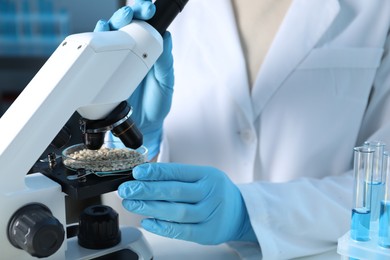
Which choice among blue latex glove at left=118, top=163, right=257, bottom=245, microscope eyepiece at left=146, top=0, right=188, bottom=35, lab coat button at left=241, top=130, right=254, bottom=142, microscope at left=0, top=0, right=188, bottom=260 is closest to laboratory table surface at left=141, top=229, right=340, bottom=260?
blue latex glove at left=118, top=163, right=257, bottom=245

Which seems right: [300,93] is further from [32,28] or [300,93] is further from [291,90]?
[32,28]

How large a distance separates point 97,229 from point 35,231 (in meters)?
0.18

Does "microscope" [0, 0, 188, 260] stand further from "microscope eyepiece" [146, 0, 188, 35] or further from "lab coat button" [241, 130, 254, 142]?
"lab coat button" [241, 130, 254, 142]

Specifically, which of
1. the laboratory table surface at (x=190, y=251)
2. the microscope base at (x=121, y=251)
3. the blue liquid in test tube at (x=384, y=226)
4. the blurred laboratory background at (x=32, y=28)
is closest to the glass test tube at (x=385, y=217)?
the blue liquid in test tube at (x=384, y=226)

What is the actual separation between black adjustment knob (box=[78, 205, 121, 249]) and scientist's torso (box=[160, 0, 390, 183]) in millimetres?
427

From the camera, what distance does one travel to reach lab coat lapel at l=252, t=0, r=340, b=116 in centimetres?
123

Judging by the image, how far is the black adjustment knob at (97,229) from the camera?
87 cm

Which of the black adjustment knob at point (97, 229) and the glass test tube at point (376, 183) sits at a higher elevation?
the glass test tube at point (376, 183)

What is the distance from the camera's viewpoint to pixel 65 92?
2.42 ft

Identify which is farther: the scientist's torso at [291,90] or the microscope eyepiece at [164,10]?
the scientist's torso at [291,90]

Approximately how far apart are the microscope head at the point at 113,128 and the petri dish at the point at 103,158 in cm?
2

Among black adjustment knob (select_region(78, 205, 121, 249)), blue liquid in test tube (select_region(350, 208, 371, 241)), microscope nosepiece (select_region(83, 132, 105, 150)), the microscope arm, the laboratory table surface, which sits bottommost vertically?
the laboratory table surface

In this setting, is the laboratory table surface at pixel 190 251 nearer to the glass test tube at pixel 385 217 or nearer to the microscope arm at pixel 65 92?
the glass test tube at pixel 385 217

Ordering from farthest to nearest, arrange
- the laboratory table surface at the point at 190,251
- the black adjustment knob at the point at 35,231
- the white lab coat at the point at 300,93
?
the white lab coat at the point at 300,93
the laboratory table surface at the point at 190,251
the black adjustment knob at the point at 35,231
